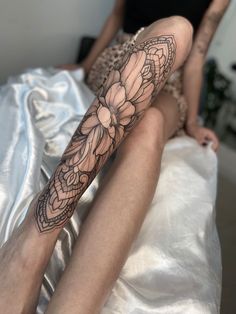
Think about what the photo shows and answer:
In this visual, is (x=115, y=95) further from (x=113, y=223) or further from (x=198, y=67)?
(x=198, y=67)

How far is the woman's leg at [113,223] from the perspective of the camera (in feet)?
1.84

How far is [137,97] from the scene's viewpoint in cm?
68

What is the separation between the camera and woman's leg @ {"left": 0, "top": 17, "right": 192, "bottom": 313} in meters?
0.58

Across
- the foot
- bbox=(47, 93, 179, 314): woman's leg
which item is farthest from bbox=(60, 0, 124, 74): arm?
the foot

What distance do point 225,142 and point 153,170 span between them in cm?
133

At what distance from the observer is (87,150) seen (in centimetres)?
62

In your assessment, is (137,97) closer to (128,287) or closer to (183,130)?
(128,287)

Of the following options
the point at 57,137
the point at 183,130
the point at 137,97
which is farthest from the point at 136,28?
the point at 137,97

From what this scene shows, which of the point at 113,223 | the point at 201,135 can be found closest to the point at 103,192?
the point at 113,223

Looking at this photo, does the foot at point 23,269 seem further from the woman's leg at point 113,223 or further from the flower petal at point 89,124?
the flower petal at point 89,124

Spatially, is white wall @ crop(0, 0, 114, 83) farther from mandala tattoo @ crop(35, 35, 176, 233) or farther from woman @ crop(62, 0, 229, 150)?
mandala tattoo @ crop(35, 35, 176, 233)

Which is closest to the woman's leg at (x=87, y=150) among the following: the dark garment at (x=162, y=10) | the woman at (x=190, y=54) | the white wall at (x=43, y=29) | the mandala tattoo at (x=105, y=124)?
the mandala tattoo at (x=105, y=124)

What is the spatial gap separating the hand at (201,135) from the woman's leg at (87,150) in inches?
17.9

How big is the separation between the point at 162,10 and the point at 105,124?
0.73 m
